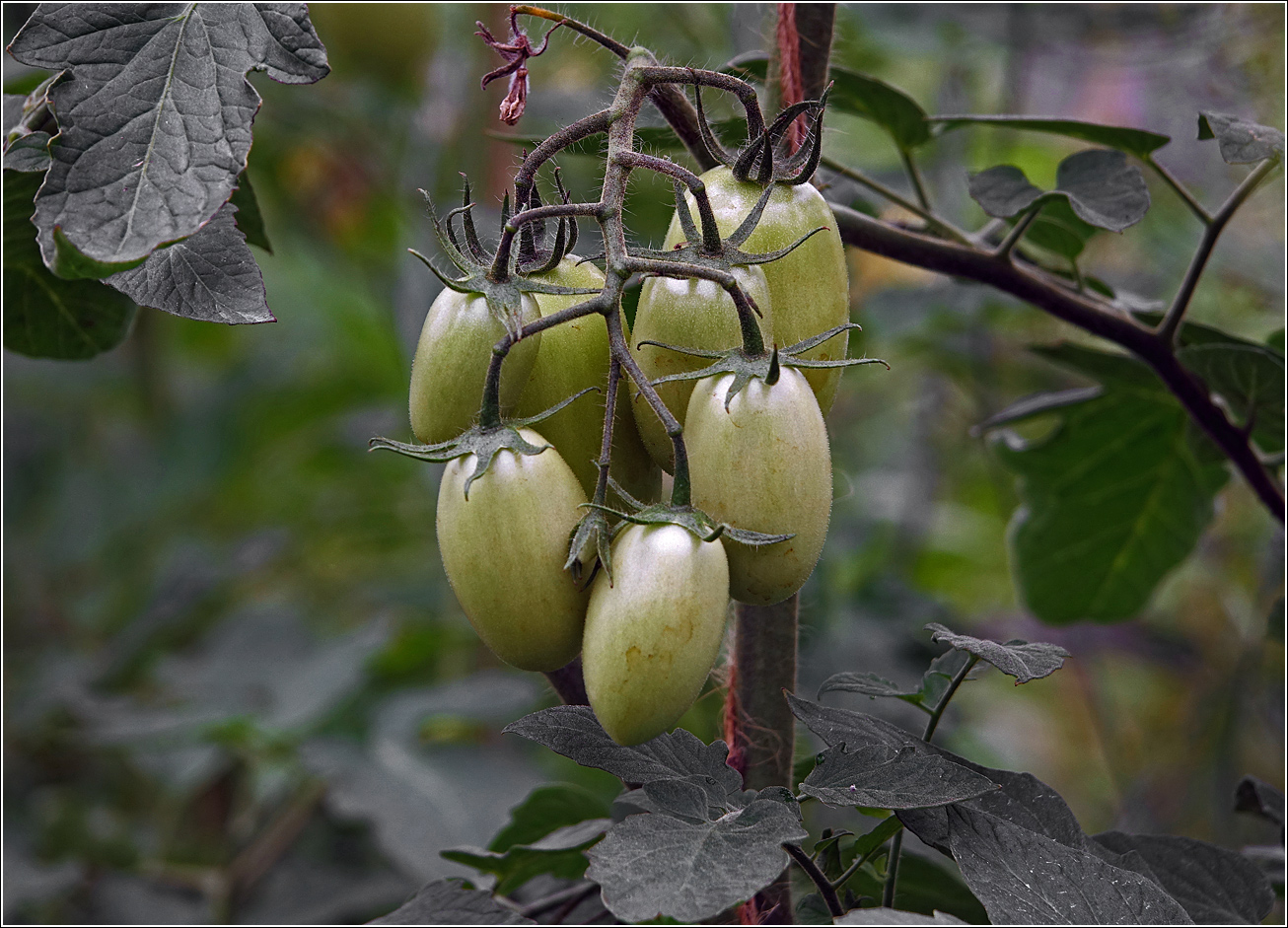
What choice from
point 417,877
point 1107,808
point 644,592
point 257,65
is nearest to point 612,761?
point 644,592

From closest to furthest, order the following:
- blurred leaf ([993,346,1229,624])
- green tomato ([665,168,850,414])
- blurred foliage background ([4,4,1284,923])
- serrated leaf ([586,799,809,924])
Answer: serrated leaf ([586,799,809,924])
green tomato ([665,168,850,414])
blurred leaf ([993,346,1229,624])
blurred foliage background ([4,4,1284,923])

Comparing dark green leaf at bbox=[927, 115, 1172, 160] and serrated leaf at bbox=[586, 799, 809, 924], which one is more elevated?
dark green leaf at bbox=[927, 115, 1172, 160]

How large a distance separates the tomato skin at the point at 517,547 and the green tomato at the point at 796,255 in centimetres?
12

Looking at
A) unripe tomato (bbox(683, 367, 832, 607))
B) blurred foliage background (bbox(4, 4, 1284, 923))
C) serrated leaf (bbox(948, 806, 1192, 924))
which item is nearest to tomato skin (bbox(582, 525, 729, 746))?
unripe tomato (bbox(683, 367, 832, 607))

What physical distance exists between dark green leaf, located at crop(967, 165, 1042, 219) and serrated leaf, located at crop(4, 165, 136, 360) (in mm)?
536

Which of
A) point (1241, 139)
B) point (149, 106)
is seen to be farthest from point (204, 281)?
point (1241, 139)

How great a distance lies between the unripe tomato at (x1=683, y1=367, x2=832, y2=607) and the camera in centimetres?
43

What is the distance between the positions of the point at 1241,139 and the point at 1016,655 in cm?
33

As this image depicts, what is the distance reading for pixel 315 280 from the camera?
6.70 feet

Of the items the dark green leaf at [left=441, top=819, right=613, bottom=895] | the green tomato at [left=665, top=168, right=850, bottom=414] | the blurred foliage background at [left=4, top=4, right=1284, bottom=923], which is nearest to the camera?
the green tomato at [left=665, top=168, right=850, bottom=414]

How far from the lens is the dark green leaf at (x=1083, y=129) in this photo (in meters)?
0.65

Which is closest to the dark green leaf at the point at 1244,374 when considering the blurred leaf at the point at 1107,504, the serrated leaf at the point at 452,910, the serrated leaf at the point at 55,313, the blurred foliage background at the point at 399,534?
the blurred leaf at the point at 1107,504

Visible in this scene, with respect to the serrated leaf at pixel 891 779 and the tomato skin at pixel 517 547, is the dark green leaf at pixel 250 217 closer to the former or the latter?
the tomato skin at pixel 517 547

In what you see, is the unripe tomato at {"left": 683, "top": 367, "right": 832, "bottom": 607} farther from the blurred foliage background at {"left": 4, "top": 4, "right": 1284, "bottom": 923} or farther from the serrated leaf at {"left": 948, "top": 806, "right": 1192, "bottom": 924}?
the blurred foliage background at {"left": 4, "top": 4, "right": 1284, "bottom": 923}
